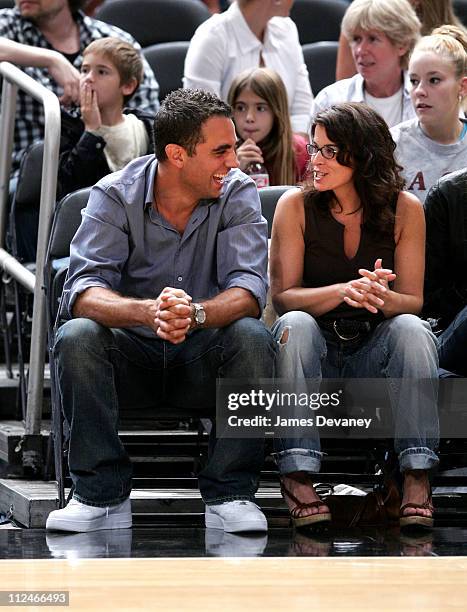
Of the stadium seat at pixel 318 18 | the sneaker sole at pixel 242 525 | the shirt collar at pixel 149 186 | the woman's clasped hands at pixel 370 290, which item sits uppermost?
the stadium seat at pixel 318 18

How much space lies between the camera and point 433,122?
3791 millimetres

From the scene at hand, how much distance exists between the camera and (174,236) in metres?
3.20

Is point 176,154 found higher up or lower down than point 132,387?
higher up

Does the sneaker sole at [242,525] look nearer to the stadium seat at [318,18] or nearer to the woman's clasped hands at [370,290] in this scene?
the woman's clasped hands at [370,290]

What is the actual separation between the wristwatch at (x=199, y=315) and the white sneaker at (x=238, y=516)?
16.2 inches

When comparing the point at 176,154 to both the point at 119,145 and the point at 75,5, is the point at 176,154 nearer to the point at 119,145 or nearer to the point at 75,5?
the point at 119,145

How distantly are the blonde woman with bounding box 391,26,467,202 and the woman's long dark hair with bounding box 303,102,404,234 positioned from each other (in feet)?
1.70

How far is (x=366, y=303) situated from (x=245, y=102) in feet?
4.25

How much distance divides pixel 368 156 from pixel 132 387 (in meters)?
0.81

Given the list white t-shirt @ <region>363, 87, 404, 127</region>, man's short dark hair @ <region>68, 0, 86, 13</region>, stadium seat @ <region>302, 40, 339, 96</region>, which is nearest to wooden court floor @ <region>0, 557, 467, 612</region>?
white t-shirt @ <region>363, 87, 404, 127</region>

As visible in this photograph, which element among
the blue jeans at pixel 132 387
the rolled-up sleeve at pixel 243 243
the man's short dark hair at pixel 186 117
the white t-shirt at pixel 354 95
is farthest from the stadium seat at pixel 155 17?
the blue jeans at pixel 132 387

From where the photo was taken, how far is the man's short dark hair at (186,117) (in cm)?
319

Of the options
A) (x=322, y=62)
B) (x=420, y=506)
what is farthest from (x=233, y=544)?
(x=322, y=62)

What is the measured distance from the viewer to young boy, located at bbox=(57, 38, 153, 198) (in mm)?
3963
